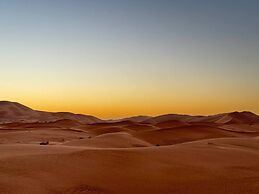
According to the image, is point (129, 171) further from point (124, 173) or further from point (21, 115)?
point (21, 115)

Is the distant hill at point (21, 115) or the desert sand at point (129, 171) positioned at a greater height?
the distant hill at point (21, 115)

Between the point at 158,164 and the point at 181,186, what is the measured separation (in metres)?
1.27

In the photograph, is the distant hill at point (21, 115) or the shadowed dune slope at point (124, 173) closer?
the shadowed dune slope at point (124, 173)

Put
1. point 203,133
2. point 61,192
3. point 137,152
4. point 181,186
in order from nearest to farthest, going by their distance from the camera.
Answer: point 61,192 < point 181,186 < point 137,152 < point 203,133

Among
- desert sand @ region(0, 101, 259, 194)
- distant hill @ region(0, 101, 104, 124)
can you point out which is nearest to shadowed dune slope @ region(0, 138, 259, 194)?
desert sand @ region(0, 101, 259, 194)

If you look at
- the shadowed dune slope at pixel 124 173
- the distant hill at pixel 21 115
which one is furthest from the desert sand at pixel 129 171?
the distant hill at pixel 21 115

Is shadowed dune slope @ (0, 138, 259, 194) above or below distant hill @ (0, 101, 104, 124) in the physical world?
below

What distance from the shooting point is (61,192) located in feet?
16.5

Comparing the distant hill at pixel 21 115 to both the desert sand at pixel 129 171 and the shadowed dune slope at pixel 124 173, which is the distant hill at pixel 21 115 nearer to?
the desert sand at pixel 129 171

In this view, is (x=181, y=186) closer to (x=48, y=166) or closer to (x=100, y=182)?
(x=100, y=182)

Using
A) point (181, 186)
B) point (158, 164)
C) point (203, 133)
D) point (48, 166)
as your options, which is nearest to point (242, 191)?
point (181, 186)

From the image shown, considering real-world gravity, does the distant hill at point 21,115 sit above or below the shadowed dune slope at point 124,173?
above

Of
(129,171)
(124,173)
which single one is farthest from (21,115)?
(124,173)

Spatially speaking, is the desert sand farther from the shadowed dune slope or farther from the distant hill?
the distant hill
